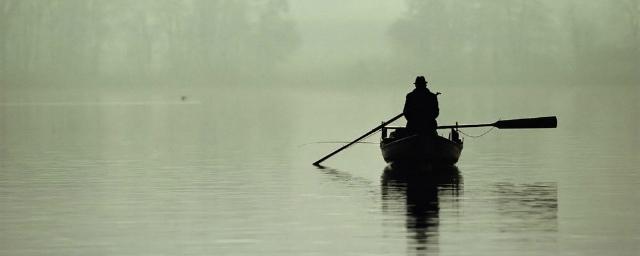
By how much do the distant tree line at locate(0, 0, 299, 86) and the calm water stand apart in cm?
10156

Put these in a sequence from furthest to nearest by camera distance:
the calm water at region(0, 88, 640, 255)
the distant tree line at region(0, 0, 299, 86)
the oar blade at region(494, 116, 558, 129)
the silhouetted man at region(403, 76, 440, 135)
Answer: the distant tree line at region(0, 0, 299, 86) → the oar blade at region(494, 116, 558, 129) → the silhouetted man at region(403, 76, 440, 135) → the calm water at region(0, 88, 640, 255)

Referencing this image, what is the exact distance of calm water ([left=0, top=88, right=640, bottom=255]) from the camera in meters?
20.7

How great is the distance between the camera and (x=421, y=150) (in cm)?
3372

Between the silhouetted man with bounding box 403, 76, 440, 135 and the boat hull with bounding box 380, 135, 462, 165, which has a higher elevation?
the silhouetted man with bounding box 403, 76, 440, 135

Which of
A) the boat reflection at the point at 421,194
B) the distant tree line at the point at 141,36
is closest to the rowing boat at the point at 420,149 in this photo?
the boat reflection at the point at 421,194

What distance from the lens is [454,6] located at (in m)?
161

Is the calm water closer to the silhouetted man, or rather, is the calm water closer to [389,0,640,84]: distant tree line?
the silhouetted man

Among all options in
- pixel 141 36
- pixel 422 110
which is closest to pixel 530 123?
pixel 422 110

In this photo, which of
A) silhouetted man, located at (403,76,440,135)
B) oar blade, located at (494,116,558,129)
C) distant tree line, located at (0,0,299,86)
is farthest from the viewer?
distant tree line, located at (0,0,299,86)

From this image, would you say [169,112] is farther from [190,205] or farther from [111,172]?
[190,205]

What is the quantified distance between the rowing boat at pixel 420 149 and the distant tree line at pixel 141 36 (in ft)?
389

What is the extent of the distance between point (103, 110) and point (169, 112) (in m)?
6.22

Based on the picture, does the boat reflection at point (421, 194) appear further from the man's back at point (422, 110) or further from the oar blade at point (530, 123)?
the oar blade at point (530, 123)

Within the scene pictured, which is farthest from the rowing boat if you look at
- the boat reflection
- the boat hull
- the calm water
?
the calm water
